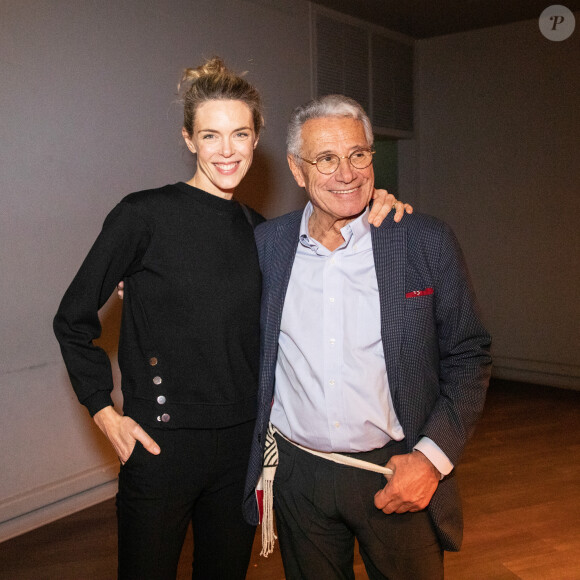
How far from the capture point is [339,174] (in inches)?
73.5

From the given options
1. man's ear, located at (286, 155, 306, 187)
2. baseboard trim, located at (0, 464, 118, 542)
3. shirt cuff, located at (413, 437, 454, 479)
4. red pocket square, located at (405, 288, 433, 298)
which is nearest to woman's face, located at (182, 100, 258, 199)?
man's ear, located at (286, 155, 306, 187)

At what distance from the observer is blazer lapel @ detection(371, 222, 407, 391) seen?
5.69ft

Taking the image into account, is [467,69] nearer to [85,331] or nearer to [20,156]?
[20,156]

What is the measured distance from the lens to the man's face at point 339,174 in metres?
1.87

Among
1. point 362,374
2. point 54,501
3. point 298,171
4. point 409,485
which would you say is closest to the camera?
point 409,485

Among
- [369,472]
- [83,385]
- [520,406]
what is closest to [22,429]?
[83,385]

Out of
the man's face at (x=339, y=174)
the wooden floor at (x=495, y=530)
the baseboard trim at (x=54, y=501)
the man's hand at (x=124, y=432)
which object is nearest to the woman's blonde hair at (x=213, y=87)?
the man's face at (x=339, y=174)

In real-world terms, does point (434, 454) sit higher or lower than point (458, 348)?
lower

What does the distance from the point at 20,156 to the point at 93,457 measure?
1678 mm

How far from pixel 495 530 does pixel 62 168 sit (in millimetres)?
2900

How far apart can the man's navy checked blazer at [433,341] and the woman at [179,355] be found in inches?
17.3

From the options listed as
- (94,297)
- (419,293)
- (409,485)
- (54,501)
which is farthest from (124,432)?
(54,501)

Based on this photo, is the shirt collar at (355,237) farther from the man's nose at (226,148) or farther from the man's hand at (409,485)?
the man's hand at (409,485)

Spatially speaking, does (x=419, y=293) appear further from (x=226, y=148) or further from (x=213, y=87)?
(x=213, y=87)
